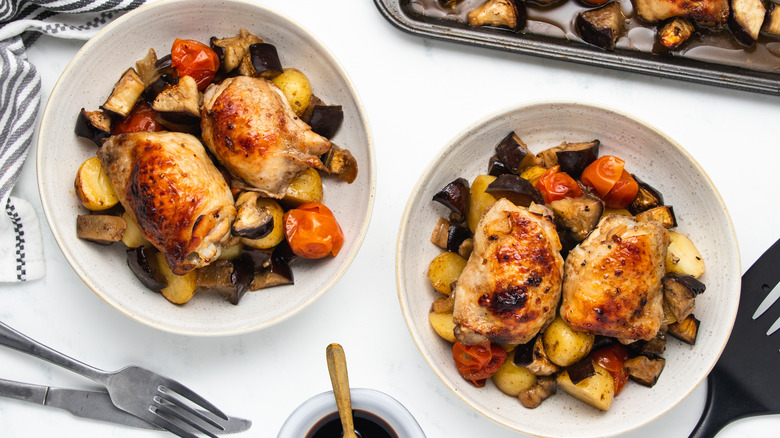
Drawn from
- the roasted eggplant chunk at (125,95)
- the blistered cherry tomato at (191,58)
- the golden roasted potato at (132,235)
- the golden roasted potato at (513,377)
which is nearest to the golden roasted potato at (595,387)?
the golden roasted potato at (513,377)

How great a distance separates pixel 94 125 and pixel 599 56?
2.00 m

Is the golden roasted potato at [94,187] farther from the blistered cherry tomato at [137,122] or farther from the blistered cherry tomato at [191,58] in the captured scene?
the blistered cherry tomato at [191,58]

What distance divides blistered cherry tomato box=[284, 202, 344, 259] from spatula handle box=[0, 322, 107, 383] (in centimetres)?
105

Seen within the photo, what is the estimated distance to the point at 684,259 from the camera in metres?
2.21

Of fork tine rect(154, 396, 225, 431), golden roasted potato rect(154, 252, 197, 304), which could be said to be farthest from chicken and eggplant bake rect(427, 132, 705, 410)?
fork tine rect(154, 396, 225, 431)

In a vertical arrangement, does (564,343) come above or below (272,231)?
below

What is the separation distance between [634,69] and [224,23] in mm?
1667

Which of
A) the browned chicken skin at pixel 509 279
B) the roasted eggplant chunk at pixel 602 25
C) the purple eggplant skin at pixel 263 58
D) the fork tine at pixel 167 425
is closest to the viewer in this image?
the browned chicken skin at pixel 509 279

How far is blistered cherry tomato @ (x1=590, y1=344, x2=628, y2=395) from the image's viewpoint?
88.0 inches

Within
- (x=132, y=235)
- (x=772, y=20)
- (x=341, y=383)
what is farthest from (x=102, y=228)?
(x=772, y=20)

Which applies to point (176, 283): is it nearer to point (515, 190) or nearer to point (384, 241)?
point (384, 241)

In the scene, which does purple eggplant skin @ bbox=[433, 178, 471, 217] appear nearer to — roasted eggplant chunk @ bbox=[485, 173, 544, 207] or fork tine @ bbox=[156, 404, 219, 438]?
roasted eggplant chunk @ bbox=[485, 173, 544, 207]

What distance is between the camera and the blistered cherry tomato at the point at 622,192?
224 cm

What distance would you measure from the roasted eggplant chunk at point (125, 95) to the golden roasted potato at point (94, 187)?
0.21 m
